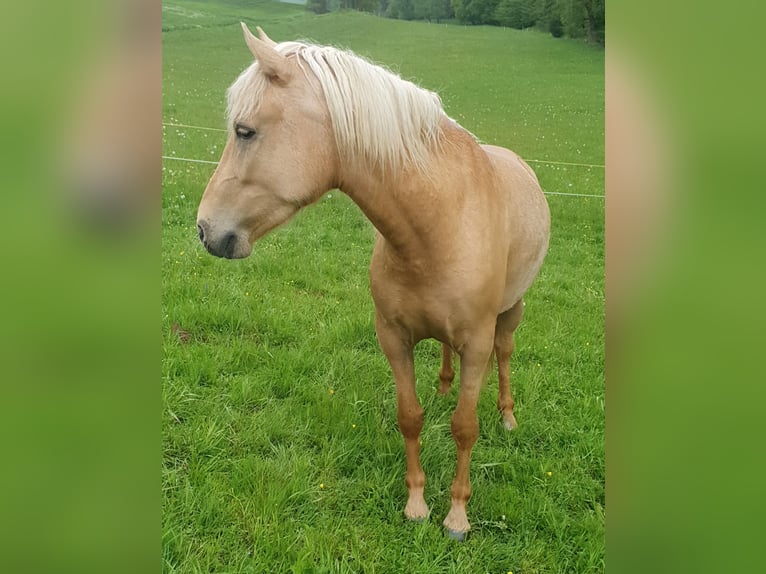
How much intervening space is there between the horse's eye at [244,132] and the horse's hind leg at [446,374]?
223 centimetres

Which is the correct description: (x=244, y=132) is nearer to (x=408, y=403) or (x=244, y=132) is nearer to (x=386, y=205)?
(x=386, y=205)

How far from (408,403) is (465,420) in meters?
0.31

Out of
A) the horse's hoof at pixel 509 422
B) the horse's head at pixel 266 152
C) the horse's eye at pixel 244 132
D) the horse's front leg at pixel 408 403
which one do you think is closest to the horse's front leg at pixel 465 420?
the horse's front leg at pixel 408 403

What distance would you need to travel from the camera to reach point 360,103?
6.59 feet

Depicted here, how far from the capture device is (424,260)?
7.81 ft

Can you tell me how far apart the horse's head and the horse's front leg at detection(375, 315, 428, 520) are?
0.96 m

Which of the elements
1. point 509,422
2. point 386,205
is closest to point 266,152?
point 386,205

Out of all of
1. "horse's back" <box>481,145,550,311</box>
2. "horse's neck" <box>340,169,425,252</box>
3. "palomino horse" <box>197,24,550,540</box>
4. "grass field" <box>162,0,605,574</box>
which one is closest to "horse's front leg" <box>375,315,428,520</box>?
"palomino horse" <box>197,24,550,540</box>

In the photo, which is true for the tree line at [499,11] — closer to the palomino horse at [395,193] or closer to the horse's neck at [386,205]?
the palomino horse at [395,193]

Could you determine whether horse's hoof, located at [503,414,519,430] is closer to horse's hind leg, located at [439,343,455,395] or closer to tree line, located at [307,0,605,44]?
horse's hind leg, located at [439,343,455,395]
